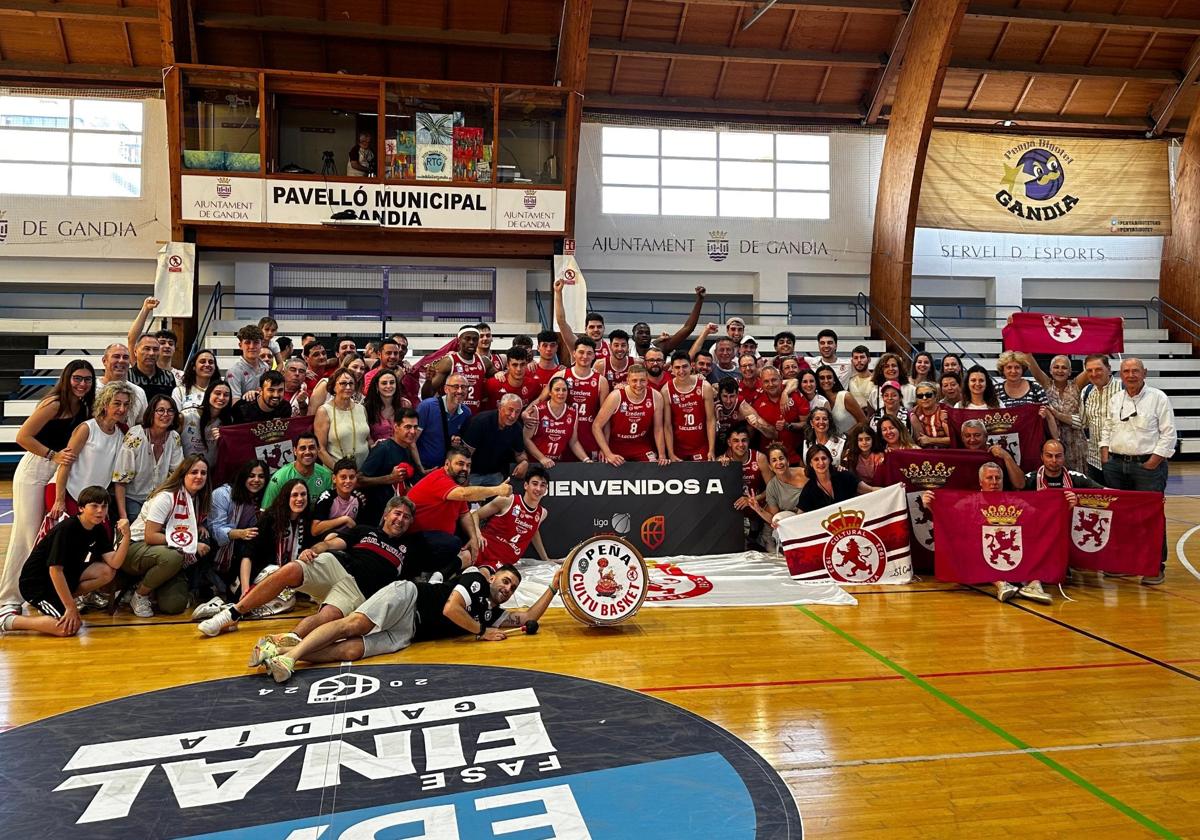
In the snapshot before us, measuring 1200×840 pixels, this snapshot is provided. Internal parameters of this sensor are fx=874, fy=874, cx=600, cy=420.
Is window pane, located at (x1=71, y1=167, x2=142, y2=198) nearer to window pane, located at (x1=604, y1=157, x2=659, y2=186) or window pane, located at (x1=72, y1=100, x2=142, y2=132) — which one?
window pane, located at (x1=72, y1=100, x2=142, y2=132)

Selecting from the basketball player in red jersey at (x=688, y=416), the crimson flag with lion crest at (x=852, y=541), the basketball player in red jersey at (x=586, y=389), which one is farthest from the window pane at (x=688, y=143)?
the crimson flag with lion crest at (x=852, y=541)

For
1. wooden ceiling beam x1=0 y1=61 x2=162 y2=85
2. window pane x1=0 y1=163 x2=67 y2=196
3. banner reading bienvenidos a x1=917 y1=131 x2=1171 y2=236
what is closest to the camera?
wooden ceiling beam x1=0 y1=61 x2=162 y2=85

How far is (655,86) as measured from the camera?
19.8m

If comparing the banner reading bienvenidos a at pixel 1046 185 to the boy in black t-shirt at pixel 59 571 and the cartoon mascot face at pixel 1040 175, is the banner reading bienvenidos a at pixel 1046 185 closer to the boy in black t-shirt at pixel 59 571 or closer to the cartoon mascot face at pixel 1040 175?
the cartoon mascot face at pixel 1040 175

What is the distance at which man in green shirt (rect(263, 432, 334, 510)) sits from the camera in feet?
24.3

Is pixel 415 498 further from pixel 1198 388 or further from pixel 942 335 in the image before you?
pixel 1198 388

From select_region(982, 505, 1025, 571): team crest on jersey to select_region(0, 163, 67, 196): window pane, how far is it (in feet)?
62.4

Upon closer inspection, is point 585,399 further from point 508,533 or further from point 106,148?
point 106,148

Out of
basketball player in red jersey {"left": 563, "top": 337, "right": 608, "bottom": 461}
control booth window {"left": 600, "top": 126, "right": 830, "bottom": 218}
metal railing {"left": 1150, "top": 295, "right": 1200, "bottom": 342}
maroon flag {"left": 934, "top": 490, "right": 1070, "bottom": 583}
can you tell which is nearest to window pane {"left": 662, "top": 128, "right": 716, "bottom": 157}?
control booth window {"left": 600, "top": 126, "right": 830, "bottom": 218}

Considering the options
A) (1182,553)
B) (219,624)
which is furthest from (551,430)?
(1182,553)

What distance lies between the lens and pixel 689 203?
20562mm

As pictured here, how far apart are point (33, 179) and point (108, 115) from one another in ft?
6.74

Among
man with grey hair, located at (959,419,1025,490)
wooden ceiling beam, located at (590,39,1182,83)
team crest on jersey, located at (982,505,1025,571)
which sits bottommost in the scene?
team crest on jersey, located at (982,505,1025,571)

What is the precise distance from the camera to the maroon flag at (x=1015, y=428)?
9.07 meters
